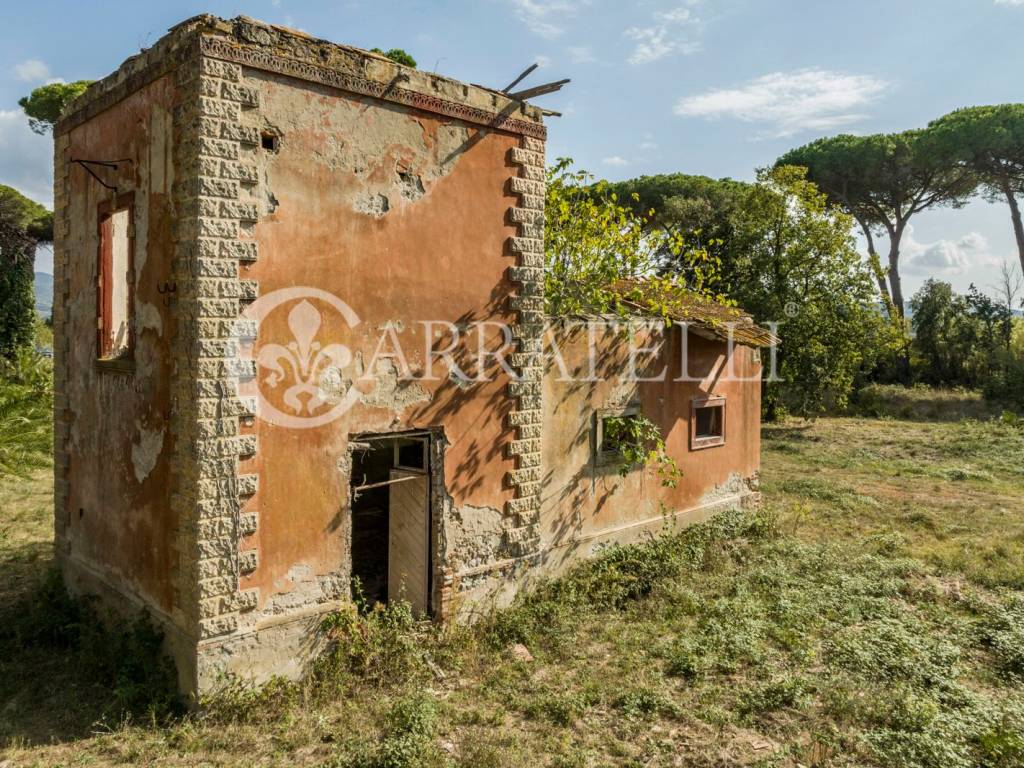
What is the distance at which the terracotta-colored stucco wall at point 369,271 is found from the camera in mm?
6223

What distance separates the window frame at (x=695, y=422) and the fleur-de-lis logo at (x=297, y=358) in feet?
18.7

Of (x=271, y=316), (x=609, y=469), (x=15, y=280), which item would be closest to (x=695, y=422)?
(x=609, y=469)

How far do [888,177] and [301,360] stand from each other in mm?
27081

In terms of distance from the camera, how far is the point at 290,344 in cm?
630

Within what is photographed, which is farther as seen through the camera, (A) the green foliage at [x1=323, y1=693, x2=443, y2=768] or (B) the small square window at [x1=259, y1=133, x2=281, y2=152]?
(B) the small square window at [x1=259, y1=133, x2=281, y2=152]

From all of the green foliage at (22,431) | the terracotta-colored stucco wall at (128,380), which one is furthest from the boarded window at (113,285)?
the green foliage at (22,431)

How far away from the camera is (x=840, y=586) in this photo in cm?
886

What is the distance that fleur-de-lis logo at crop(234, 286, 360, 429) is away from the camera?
611 centimetres

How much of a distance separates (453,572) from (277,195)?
13.2ft

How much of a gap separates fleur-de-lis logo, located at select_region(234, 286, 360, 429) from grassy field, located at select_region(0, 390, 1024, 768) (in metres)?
2.02

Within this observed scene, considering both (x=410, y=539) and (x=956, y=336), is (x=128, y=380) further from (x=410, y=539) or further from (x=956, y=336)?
(x=956, y=336)

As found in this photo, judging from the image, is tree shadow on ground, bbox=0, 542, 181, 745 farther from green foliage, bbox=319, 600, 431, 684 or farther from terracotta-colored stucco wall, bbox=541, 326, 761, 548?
terracotta-colored stucco wall, bbox=541, 326, 761, 548

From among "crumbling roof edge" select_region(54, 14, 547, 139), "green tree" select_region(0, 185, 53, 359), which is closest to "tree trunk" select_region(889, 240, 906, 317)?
"crumbling roof edge" select_region(54, 14, 547, 139)

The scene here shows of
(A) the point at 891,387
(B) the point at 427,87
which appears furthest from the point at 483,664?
(A) the point at 891,387
